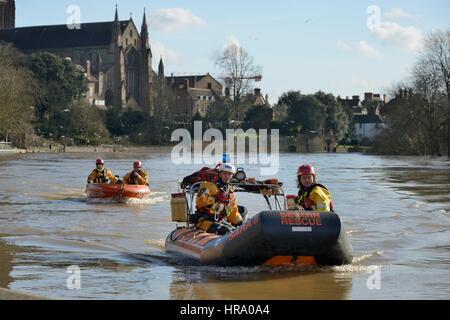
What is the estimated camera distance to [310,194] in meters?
14.7

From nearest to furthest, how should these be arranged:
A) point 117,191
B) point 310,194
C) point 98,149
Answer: point 310,194 < point 117,191 < point 98,149

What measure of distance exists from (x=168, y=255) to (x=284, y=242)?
151 inches

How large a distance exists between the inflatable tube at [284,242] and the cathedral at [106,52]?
12967 cm

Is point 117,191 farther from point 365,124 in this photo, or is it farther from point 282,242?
point 365,124

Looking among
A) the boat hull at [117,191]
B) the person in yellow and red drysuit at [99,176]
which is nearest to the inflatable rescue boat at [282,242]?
the boat hull at [117,191]

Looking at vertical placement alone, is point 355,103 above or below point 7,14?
below

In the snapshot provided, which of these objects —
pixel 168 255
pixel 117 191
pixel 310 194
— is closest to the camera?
pixel 310 194

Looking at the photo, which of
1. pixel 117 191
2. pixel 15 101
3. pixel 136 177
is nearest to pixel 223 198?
pixel 117 191

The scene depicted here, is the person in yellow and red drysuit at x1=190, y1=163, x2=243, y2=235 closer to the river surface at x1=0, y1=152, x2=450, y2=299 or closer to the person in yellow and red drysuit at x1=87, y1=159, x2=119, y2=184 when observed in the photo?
the river surface at x1=0, y1=152, x2=450, y2=299

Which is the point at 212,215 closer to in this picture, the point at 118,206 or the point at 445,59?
the point at 118,206

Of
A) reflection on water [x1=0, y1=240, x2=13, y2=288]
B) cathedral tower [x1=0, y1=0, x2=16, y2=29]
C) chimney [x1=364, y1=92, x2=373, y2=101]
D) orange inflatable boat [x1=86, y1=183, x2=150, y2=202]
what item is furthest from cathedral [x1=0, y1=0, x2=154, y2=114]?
reflection on water [x1=0, y1=240, x2=13, y2=288]

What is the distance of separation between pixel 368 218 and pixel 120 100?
12372cm

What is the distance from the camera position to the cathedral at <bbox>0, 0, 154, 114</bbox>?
5906 inches

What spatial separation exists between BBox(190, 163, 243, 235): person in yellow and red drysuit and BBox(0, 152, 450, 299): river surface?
887 mm
